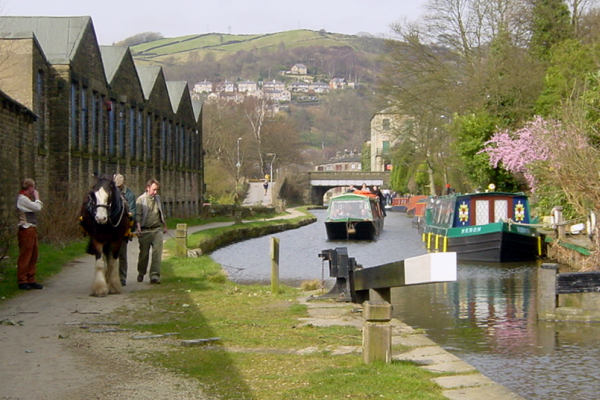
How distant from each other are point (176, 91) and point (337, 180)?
5700 cm

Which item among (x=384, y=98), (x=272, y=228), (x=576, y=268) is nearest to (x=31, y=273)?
(x=576, y=268)

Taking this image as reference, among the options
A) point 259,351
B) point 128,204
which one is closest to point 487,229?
point 128,204

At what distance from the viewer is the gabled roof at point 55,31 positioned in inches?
1188

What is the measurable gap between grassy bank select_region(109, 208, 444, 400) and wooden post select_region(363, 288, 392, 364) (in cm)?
11

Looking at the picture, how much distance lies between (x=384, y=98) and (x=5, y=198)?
32.2 m

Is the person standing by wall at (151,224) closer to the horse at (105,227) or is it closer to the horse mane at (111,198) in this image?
the horse at (105,227)

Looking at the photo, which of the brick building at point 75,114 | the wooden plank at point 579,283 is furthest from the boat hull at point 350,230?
the wooden plank at point 579,283

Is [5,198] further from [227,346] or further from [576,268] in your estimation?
[576,268]

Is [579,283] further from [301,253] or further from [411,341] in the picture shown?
[301,253]

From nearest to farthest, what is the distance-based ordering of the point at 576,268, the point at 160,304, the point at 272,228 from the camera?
the point at 160,304 < the point at 576,268 < the point at 272,228

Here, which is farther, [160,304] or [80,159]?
[80,159]

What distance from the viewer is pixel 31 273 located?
13875 millimetres

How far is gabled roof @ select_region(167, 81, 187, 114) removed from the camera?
163ft

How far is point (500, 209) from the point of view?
29547mm
